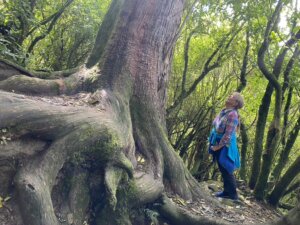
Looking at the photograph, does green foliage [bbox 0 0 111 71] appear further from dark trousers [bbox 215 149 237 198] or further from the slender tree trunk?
the slender tree trunk

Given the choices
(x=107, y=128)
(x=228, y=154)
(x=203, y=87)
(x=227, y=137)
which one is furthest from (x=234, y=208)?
(x=203, y=87)

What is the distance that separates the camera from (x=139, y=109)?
19.2 feet

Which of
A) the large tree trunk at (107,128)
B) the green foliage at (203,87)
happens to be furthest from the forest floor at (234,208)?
the green foliage at (203,87)

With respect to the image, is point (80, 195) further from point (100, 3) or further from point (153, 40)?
point (100, 3)

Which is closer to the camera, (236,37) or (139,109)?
(139,109)

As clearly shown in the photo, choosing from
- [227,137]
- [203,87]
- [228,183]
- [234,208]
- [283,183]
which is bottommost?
[234,208]

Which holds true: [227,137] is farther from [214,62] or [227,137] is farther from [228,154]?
[214,62]

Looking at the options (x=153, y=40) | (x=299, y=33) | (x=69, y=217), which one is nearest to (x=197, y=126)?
(x=299, y=33)

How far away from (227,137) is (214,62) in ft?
17.0

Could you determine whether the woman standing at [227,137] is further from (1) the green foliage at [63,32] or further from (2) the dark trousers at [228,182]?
(1) the green foliage at [63,32]

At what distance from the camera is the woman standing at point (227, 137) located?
6336mm

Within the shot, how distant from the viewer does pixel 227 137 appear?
635 centimetres

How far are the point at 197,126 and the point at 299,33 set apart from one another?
5.21 m

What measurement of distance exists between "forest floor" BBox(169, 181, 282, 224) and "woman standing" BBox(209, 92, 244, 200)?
49 cm
